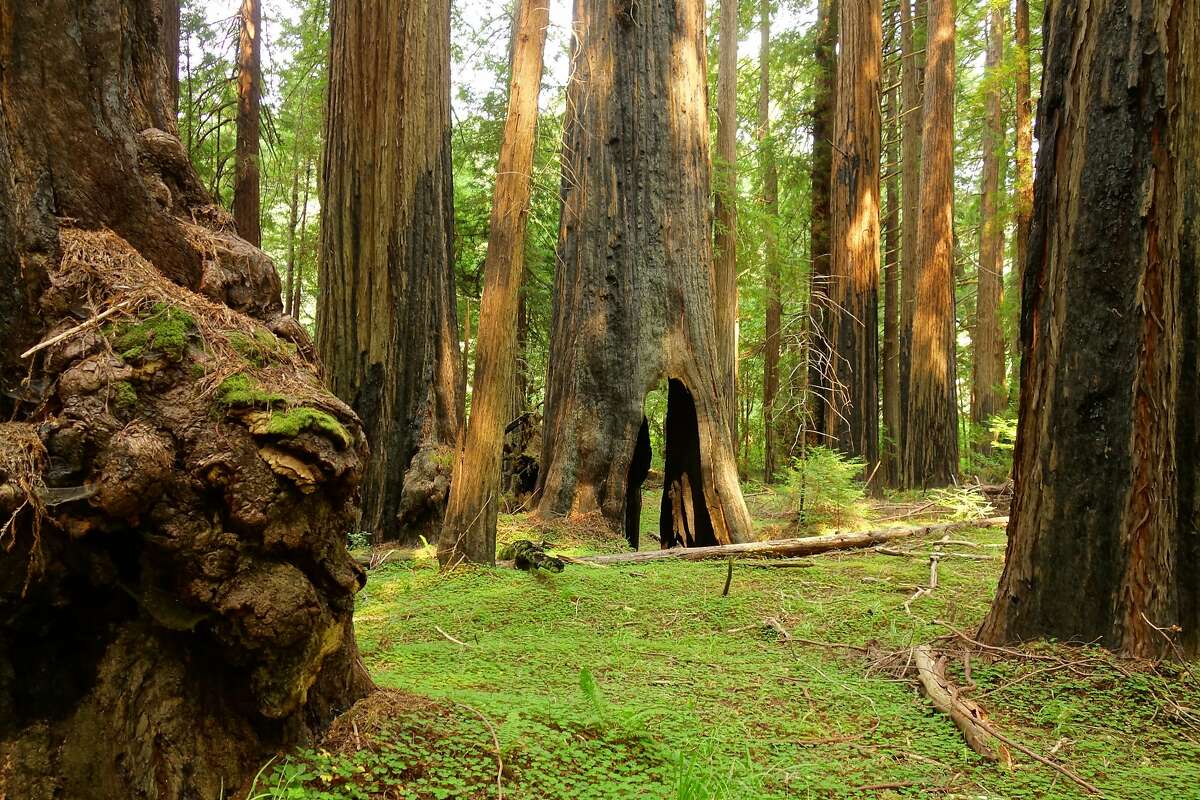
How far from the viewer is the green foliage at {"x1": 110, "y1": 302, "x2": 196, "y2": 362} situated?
83.4 inches

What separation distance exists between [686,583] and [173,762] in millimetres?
4319

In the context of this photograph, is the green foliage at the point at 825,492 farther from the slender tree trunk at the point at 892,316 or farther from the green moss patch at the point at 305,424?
the slender tree trunk at the point at 892,316

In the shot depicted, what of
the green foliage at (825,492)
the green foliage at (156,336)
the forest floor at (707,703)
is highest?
the green foliage at (156,336)

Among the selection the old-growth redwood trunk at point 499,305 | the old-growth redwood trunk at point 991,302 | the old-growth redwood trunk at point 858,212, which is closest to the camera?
the old-growth redwood trunk at point 499,305

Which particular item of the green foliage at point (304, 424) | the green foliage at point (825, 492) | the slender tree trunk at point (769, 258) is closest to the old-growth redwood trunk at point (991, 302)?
the slender tree trunk at point (769, 258)

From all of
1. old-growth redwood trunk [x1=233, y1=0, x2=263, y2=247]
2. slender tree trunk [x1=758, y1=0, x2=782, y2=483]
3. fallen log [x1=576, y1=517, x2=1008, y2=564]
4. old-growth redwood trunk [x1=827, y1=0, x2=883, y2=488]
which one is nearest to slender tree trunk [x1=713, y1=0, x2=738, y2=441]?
slender tree trunk [x1=758, y1=0, x2=782, y2=483]

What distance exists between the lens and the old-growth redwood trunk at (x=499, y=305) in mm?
5570

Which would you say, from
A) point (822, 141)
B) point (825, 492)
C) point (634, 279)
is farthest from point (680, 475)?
point (822, 141)

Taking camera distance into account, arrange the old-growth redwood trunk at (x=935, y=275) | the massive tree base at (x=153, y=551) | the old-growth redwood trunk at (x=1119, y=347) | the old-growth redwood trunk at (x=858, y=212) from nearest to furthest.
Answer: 1. the massive tree base at (x=153, y=551)
2. the old-growth redwood trunk at (x=1119, y=347)
3. the old-growth redwood trunk at (x=858, y=212)
4. the old-growth redwood trunk at (x=935, y=275)

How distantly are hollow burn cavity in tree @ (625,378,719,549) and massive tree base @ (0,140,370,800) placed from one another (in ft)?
17.6

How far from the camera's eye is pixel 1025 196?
11.4 meters

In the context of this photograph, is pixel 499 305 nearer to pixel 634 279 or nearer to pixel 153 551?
pixel 634 279

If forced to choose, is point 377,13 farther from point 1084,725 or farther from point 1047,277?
point 1084,725

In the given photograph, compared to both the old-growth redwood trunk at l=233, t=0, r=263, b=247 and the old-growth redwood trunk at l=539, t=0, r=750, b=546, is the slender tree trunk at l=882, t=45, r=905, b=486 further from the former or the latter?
the old-growth redwood trunk at l=233, t=0, r=263, b=247
